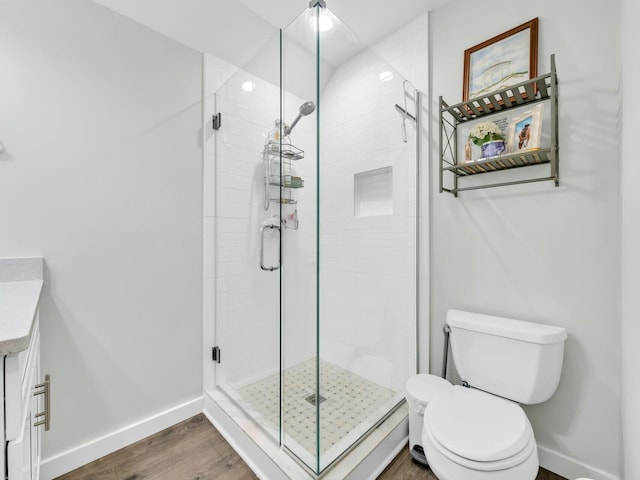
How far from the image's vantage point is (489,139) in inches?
58.4

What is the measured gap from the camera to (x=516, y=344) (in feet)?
4.48

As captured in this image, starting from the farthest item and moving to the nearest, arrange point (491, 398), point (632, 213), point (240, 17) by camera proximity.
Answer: point (240, 17)
point (491, 398)
point (632, 213)

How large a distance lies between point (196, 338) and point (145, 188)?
3.22 feet

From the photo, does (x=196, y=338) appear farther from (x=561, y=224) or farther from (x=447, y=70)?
(x=447, y=70)

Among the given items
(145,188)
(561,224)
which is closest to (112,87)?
(145,188)

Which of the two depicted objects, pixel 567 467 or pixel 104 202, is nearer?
pixel 567 467

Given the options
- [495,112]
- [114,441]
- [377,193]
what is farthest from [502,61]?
[114,441]

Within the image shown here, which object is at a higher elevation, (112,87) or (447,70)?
(447,70)

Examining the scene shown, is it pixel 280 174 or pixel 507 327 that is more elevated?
pixel 280 174

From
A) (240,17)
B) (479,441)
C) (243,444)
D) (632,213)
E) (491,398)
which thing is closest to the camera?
(632,213)

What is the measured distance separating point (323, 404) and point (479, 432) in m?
0.70

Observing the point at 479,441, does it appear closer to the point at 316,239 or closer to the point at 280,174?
the point at 316,239

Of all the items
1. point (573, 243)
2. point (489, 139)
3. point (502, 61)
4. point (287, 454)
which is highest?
point (502, 61)

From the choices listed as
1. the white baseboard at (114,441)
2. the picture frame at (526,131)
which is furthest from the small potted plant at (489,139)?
the white baseboard at (114,441)
